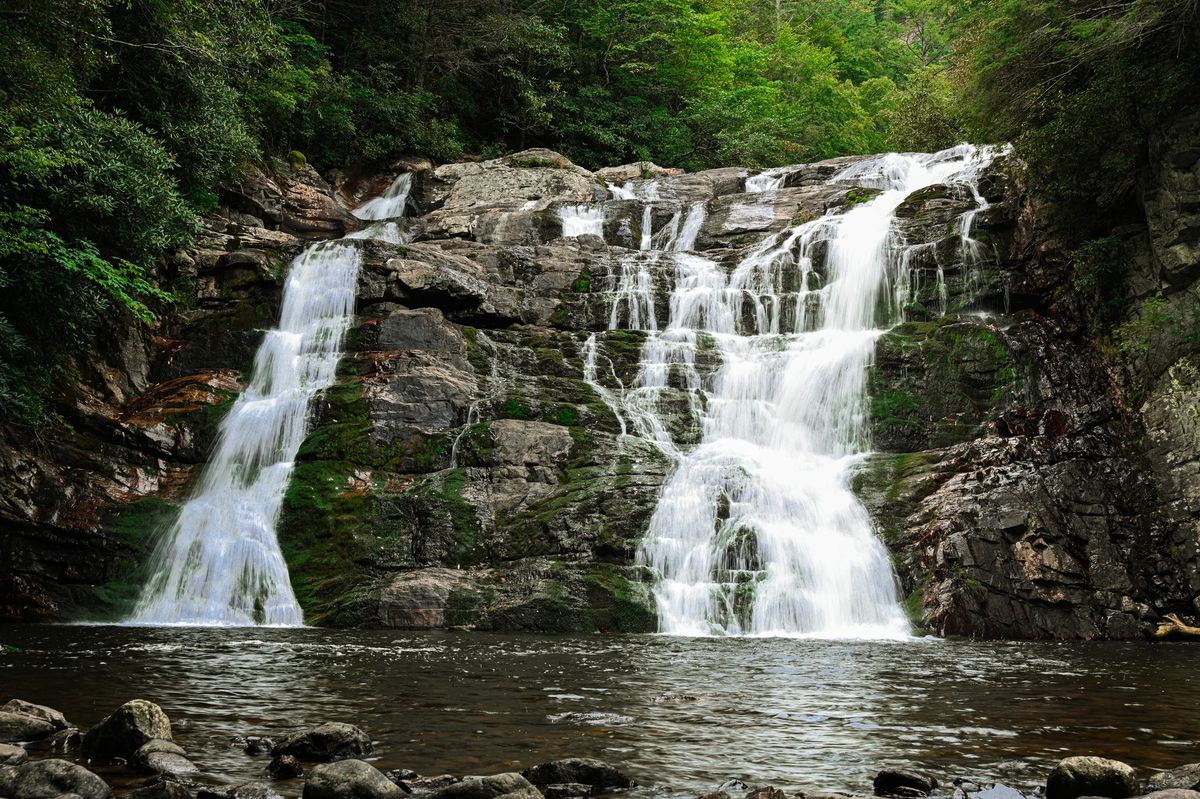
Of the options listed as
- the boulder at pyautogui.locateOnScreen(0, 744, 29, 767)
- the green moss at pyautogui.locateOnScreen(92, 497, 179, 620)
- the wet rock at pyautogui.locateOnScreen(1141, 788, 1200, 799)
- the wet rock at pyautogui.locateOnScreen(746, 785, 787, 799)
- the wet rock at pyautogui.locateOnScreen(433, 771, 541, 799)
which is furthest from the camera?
the green moss at pyautogui.locateOnScreen(92, 497, 179, 620)

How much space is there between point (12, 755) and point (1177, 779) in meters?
5.88

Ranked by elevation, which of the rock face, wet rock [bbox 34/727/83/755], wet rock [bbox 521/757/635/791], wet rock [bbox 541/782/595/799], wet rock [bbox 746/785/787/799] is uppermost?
the rock face

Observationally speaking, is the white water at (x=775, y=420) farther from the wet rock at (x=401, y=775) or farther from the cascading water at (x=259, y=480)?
the wet rock at (x=401, y=775)

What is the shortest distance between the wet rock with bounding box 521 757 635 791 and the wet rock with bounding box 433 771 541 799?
1.30ft

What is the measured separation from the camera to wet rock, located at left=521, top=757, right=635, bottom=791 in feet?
14.8

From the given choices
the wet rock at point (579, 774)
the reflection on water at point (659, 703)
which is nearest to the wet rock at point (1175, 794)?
the reflection on water at point (659, 703)

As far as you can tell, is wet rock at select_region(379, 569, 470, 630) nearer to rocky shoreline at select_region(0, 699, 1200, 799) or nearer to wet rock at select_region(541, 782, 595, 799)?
rocky shoreline at select_region(0, 699, 1200, 799)

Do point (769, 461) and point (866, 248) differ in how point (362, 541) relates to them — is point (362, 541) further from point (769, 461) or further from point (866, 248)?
point (866, 248)

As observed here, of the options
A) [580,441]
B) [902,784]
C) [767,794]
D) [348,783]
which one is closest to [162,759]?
[348,783]

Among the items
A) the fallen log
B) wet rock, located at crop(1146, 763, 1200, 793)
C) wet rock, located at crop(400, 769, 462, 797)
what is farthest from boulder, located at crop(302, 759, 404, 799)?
the fallen log

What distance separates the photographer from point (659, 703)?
22.5ft

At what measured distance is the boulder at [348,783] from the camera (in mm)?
4078

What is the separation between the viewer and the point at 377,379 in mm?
17625

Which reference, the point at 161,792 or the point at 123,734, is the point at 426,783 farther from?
the point at 123,734
